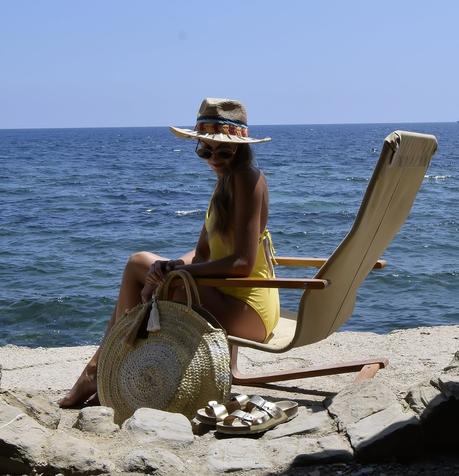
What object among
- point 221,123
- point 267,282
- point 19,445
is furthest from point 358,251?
point 19,445

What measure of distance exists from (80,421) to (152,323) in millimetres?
569

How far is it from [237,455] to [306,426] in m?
0.38

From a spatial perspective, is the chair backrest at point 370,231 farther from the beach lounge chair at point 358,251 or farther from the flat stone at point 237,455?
the flat stone at point 237,455

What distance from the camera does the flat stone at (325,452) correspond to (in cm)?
319

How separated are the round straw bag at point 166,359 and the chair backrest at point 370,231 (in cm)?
39

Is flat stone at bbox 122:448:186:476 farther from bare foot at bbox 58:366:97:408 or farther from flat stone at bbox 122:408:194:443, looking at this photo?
bare foot at bbox 58:366:97:408

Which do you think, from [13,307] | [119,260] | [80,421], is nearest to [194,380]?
[80,421]

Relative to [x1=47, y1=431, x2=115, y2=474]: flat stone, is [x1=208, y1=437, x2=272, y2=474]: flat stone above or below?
below

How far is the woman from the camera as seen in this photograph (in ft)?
13.3

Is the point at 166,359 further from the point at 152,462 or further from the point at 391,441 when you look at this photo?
the point at 391,441

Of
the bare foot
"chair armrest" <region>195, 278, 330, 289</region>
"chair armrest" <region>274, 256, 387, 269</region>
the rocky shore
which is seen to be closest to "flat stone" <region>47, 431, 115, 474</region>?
the rocky shore

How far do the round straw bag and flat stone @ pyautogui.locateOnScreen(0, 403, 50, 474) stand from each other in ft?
2.75

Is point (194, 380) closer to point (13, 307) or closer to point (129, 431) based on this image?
point (129, 431)

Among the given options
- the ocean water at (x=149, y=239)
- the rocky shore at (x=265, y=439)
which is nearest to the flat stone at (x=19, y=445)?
the rocky shore at (x=265, y=439)
